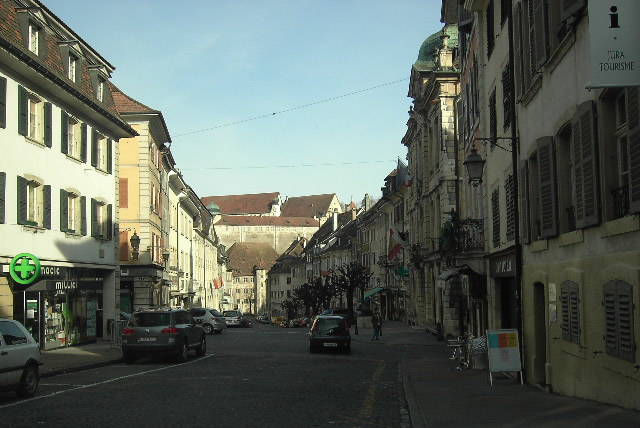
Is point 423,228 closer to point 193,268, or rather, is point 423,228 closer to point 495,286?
point 495,286

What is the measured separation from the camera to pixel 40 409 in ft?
45.1

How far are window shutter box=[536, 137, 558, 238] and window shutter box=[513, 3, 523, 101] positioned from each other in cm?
245

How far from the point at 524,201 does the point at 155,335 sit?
1306cm

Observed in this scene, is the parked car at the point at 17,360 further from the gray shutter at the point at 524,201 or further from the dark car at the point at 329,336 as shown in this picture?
the dark car at the point at 329,336

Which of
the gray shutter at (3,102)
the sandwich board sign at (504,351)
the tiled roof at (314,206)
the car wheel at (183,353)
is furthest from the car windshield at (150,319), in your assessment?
the tiled roof at (314,206)

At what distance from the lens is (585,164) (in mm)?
12117

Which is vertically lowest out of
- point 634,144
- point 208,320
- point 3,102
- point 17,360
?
point 208,320

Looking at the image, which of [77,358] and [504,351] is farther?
[77,358]

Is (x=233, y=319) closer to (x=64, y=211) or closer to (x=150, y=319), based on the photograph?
(x=64, y=211)

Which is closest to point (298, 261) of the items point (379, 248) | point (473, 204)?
point (379, 248)

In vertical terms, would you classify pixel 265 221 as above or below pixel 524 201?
above

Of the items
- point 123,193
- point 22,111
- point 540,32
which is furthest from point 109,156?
point 540,32

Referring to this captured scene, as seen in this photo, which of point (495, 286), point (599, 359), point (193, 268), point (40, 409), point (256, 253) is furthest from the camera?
point (256, 253)

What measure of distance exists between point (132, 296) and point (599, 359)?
37622 mm
